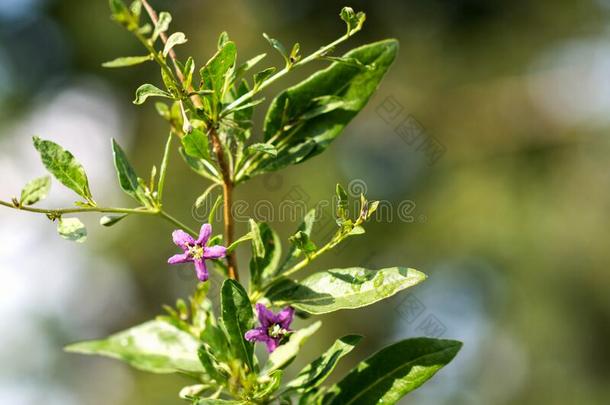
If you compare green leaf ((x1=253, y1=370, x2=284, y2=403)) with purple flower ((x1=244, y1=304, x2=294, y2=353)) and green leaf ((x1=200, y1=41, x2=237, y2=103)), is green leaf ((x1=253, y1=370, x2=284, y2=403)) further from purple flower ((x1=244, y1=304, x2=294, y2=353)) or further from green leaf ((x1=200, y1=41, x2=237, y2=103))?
green leaf ((x1=200, y1=41, x2=237, y2=103))

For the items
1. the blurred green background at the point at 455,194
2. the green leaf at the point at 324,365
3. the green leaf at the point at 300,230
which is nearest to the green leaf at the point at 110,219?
the green leaf at the point at 300,230

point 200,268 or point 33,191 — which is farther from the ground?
point 33,191

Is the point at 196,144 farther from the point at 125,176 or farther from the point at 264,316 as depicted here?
the point at 264,316

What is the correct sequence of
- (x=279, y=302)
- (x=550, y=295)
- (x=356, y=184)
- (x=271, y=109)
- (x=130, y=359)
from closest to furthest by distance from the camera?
(x=279, y=302) → (x=271, y=109) → (x=130, y=359) → (x=356, y=184) → (x=550, y=295)

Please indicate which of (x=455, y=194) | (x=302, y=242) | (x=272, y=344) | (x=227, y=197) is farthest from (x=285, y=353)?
(x=455, y=194)

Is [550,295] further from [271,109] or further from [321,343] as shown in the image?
[271,109]

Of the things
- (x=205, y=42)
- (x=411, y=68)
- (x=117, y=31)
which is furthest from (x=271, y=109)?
(x=117, y=31)
